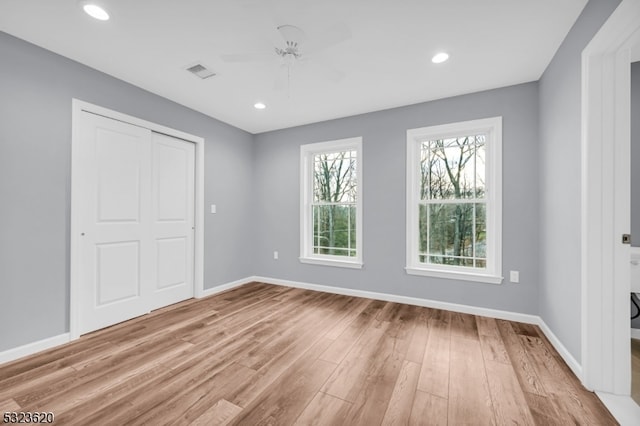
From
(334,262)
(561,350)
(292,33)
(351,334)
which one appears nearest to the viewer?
(292,33)

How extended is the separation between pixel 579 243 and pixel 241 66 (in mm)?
3176

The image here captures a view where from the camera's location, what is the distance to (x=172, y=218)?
344 cm

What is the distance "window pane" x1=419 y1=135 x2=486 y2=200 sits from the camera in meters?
3.20

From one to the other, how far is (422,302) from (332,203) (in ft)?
6.13

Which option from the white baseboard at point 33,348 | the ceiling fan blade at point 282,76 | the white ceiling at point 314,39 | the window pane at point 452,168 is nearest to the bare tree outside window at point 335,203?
the window pane at point 452,168

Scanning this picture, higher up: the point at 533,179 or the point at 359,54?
the point at 359,54

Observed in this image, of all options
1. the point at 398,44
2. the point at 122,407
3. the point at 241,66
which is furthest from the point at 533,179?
the point at 122,407

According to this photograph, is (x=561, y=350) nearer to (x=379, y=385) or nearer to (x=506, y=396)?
(x=506, y=396)

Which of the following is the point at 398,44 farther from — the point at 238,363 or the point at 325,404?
the point at 238,363

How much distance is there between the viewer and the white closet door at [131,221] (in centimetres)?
261

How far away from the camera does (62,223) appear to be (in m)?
2.40

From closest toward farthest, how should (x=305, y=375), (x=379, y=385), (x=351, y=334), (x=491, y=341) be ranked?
(x=379, y=385) < (x=305, y=375) < (x=491, y=341) < (x=351, y=334)

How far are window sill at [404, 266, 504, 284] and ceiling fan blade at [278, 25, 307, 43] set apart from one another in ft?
9.17

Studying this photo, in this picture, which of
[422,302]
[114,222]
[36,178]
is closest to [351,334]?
[422,302]
